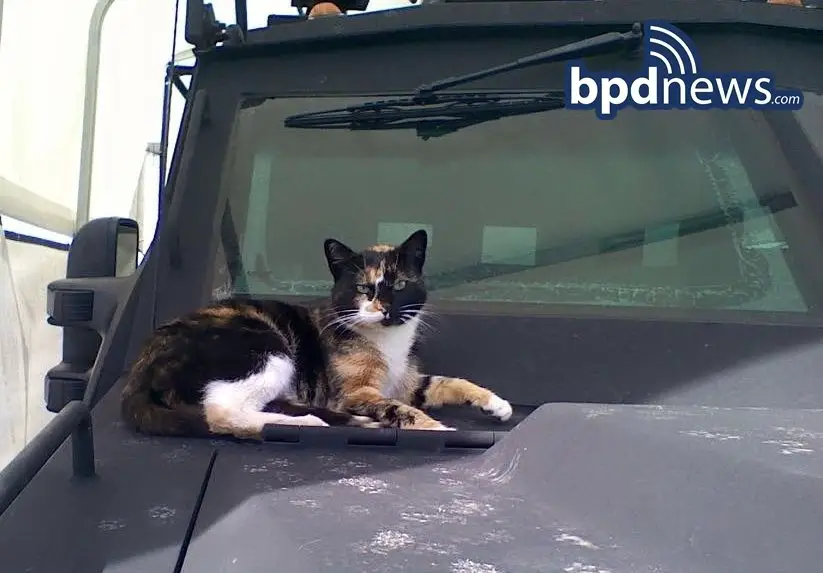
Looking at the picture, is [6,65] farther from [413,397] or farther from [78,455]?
[78,455]

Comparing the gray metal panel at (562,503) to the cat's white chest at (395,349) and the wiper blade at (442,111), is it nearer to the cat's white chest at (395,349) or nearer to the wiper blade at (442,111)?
the cat's white chest at (395,349)

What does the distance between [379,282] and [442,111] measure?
18.4 inches

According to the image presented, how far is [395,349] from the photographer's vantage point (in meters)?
2.19

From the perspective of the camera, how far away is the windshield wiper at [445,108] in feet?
7.00

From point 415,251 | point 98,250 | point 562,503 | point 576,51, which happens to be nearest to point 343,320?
point 415,251

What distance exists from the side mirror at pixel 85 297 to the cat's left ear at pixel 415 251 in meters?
0.70

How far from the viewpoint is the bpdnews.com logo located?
2143 mm

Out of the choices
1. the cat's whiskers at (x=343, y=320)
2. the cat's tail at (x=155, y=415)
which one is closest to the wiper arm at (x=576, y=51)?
the cat's whiskers at (x=343, y=320)

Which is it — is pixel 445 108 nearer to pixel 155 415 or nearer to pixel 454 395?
pixel 454 395

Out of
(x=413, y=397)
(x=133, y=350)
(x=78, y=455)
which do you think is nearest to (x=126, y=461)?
(x=78, y=455)

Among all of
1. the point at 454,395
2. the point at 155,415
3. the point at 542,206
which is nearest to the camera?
the point at 155,415

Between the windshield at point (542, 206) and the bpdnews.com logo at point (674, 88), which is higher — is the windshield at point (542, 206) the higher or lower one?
the lower one

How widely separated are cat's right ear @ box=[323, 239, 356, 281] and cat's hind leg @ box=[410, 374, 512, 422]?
33 centimetres

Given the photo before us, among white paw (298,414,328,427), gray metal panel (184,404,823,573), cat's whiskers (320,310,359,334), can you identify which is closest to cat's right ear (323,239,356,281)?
cat's whiskers (320,310,359,334)
